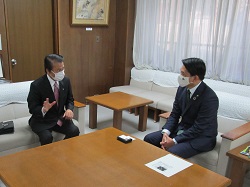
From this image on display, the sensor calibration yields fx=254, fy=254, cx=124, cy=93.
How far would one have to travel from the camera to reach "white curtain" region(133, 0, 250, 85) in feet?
11.2

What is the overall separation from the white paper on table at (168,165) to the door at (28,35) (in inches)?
113

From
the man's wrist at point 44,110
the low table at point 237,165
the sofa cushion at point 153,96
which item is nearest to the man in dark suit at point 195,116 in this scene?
the low table at point 237,165

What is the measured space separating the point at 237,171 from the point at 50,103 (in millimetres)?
1677

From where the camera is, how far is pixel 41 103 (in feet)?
8.01

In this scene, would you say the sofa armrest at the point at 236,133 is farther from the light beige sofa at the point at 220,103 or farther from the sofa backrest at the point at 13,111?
the sofa backrest at the point at 13,111

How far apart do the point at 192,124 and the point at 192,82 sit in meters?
0.37

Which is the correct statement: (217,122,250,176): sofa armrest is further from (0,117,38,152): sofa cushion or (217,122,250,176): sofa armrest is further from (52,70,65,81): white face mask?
(0,117,38,152): sofa cushion

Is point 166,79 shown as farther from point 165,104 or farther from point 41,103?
point 41,103

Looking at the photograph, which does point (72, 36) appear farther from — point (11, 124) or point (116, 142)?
point (116, 142)

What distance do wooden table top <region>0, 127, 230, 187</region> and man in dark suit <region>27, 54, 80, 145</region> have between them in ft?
2.01

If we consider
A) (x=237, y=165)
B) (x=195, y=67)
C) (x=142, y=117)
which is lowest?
(x=142, y=117)

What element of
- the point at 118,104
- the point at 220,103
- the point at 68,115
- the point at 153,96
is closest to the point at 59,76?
the point at 68,115

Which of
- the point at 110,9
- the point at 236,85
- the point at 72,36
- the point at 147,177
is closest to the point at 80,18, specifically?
the point at 72,36

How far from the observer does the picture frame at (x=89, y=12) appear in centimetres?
403
